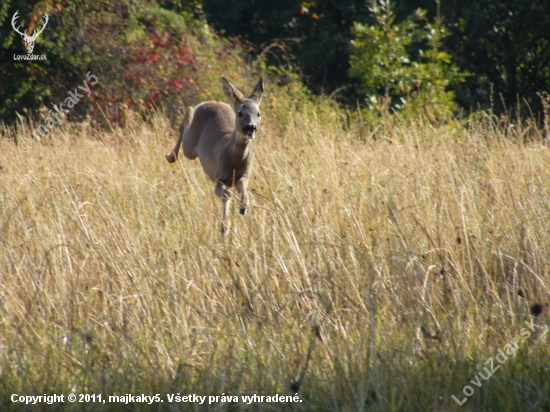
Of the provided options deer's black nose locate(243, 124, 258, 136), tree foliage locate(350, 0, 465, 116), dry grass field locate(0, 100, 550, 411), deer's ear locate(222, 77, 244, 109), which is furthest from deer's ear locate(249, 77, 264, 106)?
tree foliage locate(350, 0, 465, 116)

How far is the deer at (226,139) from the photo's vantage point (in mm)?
6469

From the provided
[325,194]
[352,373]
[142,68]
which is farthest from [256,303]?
[142,68]

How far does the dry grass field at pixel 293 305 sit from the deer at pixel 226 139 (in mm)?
637

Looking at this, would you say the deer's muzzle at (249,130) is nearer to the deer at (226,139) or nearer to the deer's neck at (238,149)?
the deer at (226,139)

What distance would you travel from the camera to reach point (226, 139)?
726 cm

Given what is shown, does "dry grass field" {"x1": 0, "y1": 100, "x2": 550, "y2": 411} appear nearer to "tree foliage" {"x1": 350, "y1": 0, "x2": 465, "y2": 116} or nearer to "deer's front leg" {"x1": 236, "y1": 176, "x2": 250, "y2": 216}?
"deer's front leg" {"x1": 236, "y1": 176, "x2": 250, "y2": 216}

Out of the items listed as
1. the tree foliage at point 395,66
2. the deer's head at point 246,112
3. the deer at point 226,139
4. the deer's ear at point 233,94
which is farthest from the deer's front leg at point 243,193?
the tree foliage at point 395,66

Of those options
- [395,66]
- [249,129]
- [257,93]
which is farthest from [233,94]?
[395,66]

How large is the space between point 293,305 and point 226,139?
3.28 metres

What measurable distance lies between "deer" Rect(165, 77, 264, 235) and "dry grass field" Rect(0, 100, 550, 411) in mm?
637

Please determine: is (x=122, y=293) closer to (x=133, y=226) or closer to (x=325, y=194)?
(x=133, y=226)

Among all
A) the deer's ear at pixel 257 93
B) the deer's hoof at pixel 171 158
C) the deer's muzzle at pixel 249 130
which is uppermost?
the deer's ear at pixel 257 93

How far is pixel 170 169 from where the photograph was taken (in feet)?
25.2

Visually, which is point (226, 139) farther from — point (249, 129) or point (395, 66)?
point (395, 66)
